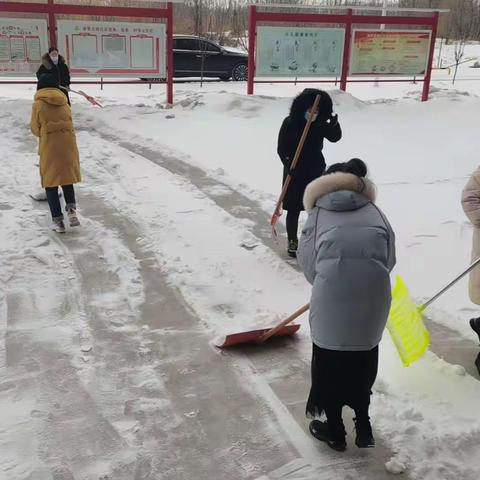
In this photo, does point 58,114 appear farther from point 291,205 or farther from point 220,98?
point 220,98

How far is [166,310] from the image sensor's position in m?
4.35

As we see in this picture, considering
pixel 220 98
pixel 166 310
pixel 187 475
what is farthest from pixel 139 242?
pixel 220 98

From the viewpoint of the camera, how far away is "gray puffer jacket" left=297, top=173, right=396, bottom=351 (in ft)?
8.36

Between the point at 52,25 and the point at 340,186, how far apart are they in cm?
1068

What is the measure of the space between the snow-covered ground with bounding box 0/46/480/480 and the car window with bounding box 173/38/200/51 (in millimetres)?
10960

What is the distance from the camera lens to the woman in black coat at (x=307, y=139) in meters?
4.96

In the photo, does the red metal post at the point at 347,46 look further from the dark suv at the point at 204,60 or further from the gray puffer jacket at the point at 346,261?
the gray puffer jacket at the point at 346,261

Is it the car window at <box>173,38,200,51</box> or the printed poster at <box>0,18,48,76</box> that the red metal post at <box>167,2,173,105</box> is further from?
the car window at <box>173,38,200,51</box>

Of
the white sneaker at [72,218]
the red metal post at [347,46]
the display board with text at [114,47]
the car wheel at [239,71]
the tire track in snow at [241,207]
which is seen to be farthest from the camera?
the car wheel at [239,71]

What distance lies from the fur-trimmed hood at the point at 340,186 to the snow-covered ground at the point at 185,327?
1234 millimetres

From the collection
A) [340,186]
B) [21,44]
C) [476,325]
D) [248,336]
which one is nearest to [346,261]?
[340,186]

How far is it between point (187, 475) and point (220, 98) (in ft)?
35.3

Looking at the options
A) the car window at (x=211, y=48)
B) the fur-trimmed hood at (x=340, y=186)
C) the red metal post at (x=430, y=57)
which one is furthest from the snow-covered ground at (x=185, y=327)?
the car window at (x=211, y=48)

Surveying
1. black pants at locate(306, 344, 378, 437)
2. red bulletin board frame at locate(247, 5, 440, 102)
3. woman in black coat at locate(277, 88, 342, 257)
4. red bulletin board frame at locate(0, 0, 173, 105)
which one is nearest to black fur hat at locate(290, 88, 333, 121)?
woman in black coat at locate(277, 88, 342, 257)
